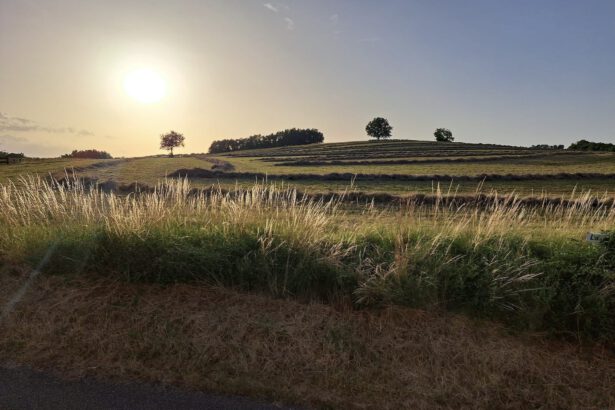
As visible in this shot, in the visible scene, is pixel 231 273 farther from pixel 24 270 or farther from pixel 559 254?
pixel 559 254

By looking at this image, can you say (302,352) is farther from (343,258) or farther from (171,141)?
(171,141)

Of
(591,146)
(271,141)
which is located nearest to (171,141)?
(271,141)

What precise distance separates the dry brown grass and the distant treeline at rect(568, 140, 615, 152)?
96.6m

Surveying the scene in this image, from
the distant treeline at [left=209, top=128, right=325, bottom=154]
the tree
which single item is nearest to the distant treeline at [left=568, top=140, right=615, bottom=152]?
the tree

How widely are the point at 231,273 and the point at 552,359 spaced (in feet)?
11.9

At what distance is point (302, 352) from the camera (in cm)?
379

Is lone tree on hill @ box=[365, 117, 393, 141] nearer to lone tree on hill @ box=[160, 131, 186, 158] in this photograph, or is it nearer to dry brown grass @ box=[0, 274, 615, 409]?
lone tree on hill @ box=[160, 131, 186, 158]

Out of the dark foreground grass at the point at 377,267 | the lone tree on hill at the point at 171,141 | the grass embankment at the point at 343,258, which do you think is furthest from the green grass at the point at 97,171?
the lone tree on hill at the point at 171,141

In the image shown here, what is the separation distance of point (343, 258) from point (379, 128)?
4687 inches

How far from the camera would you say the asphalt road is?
3.09 metres

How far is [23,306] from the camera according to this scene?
452 cm

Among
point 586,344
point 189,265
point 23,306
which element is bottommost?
point 586,344

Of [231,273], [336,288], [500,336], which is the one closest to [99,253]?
[231,273]

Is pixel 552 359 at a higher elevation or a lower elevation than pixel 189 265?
lower
